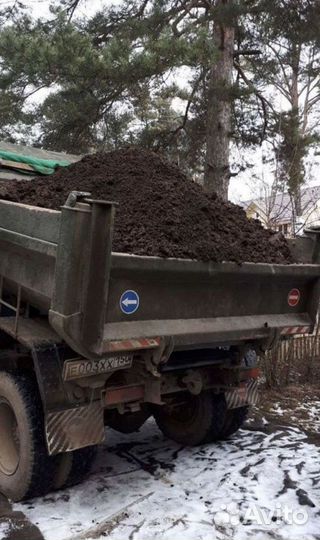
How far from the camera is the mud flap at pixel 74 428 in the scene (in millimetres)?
3236

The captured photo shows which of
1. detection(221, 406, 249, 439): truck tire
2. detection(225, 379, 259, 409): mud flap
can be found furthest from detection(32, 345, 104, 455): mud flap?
detection(221, 406, 249, 439): truck tire

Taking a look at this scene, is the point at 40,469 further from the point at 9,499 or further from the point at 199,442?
the point at 199,442

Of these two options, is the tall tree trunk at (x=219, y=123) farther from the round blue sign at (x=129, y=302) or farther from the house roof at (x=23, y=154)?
the round blue sign at (x=129, y=302)

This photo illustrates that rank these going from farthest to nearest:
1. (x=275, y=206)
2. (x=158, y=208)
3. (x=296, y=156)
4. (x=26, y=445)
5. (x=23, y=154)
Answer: (x=296, y=156), (x=275, y=206), (x=23, y=154), (x=158, y=208), (x=26, y=445)

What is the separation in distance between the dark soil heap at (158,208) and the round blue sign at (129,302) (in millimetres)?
255

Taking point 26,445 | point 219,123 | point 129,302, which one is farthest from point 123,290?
point 219,123

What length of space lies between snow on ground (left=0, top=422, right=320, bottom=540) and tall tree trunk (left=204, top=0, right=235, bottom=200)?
235 inches

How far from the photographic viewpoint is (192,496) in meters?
3.52

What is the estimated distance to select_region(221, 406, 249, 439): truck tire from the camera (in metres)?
4.67

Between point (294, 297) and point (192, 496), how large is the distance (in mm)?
1645

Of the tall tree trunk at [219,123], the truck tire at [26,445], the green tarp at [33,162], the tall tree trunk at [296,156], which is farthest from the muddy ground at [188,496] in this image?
the tall tree trunk at [296,156]

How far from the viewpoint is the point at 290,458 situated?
418 centimetres

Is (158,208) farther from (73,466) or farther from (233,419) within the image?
(233,419)

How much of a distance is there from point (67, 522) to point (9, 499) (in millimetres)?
593
